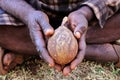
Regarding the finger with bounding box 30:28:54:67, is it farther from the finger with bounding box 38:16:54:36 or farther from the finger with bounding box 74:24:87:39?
the finger with bounding box 74:24:87:39

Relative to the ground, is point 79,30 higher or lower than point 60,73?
higher

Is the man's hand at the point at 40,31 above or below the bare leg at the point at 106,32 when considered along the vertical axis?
above

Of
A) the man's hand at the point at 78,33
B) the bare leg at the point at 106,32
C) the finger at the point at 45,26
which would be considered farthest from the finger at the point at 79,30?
the bare leg at the point at 106,32

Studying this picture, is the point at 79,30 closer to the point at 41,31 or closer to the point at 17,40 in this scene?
the point at 41,31

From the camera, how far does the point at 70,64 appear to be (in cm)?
131

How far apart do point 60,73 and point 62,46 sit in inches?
20.6

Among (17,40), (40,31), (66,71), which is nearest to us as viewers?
(66,71)

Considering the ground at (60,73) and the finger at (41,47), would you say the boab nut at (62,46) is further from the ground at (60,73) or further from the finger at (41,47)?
the ground at (60,73)

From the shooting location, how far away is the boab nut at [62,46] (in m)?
1.28

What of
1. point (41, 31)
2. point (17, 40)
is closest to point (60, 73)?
point (17, 40)

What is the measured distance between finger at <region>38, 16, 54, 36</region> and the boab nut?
0.02 m

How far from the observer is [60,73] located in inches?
69.8

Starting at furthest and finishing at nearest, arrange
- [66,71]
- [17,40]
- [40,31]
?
1. [17,40]
2. [40,31]
3. [66,71]

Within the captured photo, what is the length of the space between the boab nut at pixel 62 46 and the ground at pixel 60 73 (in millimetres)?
470
